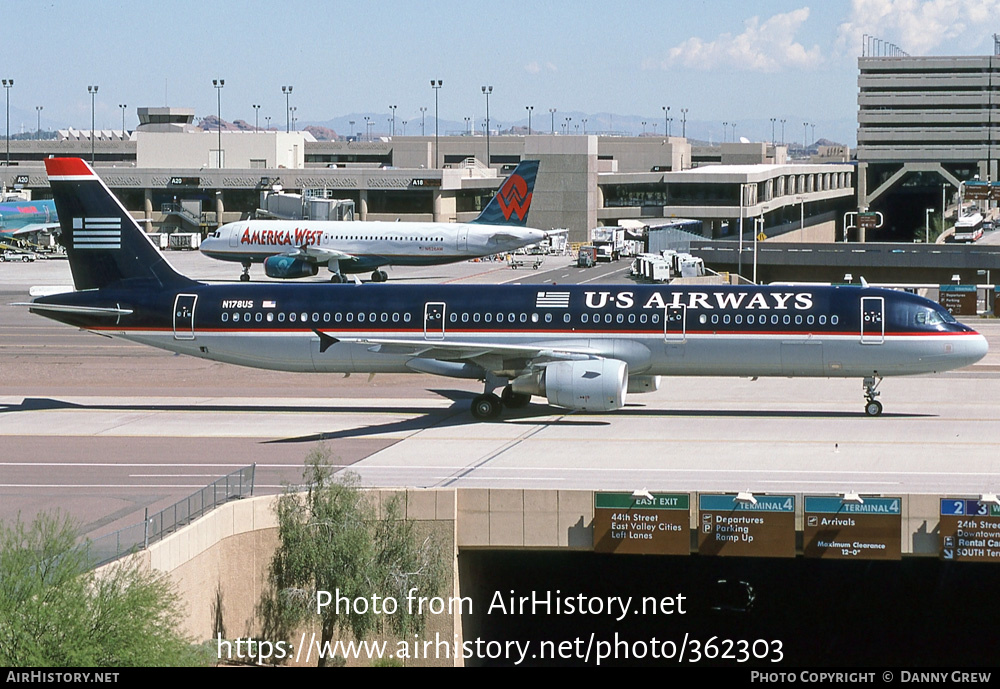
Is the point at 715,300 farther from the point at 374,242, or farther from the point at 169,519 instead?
the point at 374,242

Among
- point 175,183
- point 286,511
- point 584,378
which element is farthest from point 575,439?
point 175,183

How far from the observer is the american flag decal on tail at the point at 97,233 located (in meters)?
48.6

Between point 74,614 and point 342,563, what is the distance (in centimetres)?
880

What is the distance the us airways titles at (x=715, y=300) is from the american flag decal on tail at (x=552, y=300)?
2.63 ft

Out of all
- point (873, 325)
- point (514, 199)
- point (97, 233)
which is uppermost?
point (514, 199)

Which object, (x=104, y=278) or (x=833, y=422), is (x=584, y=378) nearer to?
(x=833, y=422)

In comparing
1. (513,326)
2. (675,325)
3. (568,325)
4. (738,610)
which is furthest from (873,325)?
(513,326)

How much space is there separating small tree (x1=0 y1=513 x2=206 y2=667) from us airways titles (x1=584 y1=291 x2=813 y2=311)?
920 inches

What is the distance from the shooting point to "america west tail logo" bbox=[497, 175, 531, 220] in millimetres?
95438

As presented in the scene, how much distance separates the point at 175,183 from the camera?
500 ft

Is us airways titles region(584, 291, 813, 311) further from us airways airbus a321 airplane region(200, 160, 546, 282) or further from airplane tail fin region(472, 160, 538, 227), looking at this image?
airplane tail fin region(472, 160, 538, 227)

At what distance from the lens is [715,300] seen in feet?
145

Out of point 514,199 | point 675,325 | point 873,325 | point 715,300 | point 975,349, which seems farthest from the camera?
point 514,199

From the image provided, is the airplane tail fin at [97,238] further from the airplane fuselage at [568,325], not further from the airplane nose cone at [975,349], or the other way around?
the airplane nose cone at [975,349]
